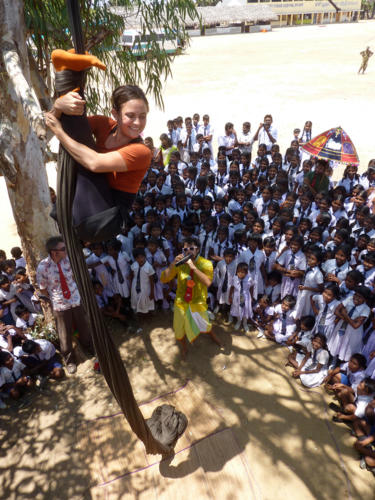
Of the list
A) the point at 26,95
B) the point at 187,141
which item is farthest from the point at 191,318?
the point at 187,141

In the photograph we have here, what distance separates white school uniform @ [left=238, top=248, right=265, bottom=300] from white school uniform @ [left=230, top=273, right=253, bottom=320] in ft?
0.34

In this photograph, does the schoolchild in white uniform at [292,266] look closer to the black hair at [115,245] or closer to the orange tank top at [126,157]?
the black hair at [115,245]

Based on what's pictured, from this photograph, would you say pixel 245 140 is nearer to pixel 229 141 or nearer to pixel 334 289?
pixel 229 141

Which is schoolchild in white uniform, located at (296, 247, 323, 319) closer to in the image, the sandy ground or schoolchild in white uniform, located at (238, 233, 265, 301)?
schoolchild in white uniform, located at (238, 233, 265, 301)

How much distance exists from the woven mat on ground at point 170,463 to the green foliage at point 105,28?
183 inches

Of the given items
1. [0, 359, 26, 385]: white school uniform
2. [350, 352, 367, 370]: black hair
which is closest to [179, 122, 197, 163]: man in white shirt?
[0, 359, 26, 385]: white school uniform

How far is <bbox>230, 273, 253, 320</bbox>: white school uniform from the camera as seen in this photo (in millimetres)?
5230

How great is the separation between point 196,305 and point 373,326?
84.4 inches

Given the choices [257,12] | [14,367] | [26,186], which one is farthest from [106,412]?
[257,12]

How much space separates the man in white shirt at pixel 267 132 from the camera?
9641 mm

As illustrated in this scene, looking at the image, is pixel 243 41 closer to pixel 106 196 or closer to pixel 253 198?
pixel 253 198

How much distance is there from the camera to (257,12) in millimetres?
48219

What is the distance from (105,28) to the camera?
4.96m

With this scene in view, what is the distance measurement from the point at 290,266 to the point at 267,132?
572 cm
